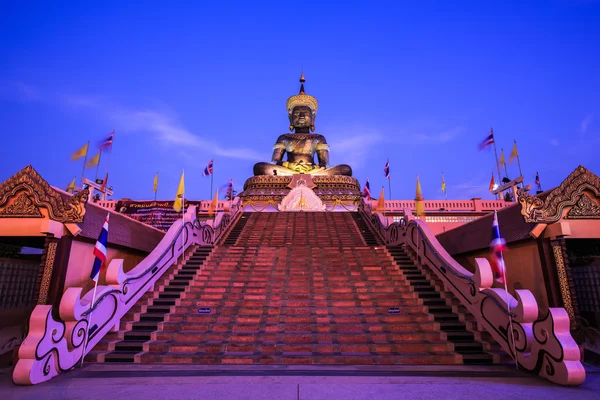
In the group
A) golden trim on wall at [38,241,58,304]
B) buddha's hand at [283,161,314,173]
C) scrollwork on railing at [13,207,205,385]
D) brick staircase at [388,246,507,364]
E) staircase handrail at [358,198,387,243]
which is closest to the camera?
scrollwork on railing at [13,207,205,385]

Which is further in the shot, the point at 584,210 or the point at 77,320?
the point at 584,210

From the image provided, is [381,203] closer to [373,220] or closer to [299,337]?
[373,220]

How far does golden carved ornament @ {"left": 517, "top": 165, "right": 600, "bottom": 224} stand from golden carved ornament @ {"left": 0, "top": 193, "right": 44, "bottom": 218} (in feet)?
34.2

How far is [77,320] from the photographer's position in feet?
19.3

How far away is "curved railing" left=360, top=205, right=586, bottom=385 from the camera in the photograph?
4.91 m

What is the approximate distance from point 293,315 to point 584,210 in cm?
687

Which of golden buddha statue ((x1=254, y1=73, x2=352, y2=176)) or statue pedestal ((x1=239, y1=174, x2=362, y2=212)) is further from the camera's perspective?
golden buddha statue ((x1=254, y1=73, x2=352, y2=176))

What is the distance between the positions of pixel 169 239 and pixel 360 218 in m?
10.9

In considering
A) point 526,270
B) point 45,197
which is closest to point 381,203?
point 526,270

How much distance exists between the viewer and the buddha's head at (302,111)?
3303 centimetres

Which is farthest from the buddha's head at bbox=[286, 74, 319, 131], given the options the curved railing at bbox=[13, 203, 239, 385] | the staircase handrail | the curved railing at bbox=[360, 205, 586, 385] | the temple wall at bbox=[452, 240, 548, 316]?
the temple wall at bbox=[452, 240, 548, 316]

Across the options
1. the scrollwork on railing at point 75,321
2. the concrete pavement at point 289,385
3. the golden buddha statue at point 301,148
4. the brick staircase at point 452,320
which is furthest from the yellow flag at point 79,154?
the golden buddha statue at point 301,148

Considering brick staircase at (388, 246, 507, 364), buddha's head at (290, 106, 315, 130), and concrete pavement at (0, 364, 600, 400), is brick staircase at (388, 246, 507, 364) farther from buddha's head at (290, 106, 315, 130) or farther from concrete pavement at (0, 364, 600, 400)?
buddha's head at (290, 106, 315, 130)

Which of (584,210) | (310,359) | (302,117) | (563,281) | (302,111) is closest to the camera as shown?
(310,359)
